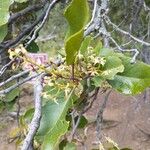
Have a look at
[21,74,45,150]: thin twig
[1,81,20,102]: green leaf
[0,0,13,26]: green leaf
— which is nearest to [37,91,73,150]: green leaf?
[21,74,45,150]: thin twig

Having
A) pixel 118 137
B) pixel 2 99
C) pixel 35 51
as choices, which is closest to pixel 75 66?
pixel 2 99

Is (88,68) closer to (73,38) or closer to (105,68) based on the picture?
(105,68)

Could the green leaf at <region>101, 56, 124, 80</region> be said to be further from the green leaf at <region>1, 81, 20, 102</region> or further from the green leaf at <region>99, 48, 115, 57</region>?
the green leaf at <region>1, 81, 20, 102</region>

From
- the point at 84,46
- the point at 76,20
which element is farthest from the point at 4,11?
the point at 76,20

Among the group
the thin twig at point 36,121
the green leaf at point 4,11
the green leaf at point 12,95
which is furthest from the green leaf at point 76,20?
the green leaf at point 12,95

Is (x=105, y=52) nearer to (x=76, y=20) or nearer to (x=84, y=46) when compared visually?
(x=84, y=46)

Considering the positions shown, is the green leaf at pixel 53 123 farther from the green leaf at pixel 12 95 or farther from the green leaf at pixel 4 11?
the green leaf at pixel 12 95
